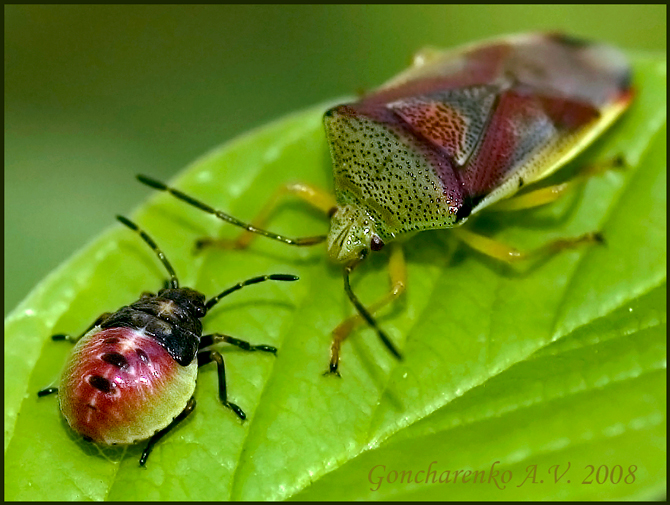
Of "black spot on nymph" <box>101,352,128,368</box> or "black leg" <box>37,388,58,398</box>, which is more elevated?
"black spot on nymph" <box>101,352,128,368</box>

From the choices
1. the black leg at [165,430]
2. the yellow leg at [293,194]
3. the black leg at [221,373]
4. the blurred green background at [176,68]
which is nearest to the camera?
the black leg at [165,430]

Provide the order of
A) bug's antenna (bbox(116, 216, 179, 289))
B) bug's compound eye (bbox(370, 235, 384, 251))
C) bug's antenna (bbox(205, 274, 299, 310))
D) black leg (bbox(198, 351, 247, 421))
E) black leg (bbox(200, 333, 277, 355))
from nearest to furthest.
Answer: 1. black leg (bbox(198, 351, 247, 421))
2. black leg (bbox(200, 333, 277, 355))
3. bug's antenna (bbox(205, 274, 299, 310))
4. bug's antenna (bbox(116, 216, 179, 289))
5. bug's compound eye (bbox(370, 235, 384, 251))

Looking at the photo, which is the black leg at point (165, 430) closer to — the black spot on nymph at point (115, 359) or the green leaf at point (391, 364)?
the green leaf at point (391, 364)

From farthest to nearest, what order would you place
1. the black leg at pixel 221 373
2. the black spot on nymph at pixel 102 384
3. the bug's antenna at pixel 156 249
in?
the bug's antenna at pixel 156 249 → the black leg at pixel 221 373 → the black spot on nymph at pixel 102 384

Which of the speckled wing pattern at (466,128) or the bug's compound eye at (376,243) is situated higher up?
the speckled wing pattern at (466,128)

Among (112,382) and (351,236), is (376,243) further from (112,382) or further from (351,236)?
(112,382)

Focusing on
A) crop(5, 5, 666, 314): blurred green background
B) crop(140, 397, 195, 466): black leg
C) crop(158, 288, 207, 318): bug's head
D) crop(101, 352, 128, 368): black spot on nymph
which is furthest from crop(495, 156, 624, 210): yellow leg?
crop(5, 5, 666, 314): blurred green background

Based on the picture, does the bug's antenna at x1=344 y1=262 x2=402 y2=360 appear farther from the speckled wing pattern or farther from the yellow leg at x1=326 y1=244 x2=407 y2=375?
the speckled wing pattern

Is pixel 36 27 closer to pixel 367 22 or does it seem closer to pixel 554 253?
pixel 367 22

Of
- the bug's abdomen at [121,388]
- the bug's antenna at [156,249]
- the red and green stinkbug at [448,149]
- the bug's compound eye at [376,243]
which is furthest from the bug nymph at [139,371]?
the bug's compound eye at [376,243]
